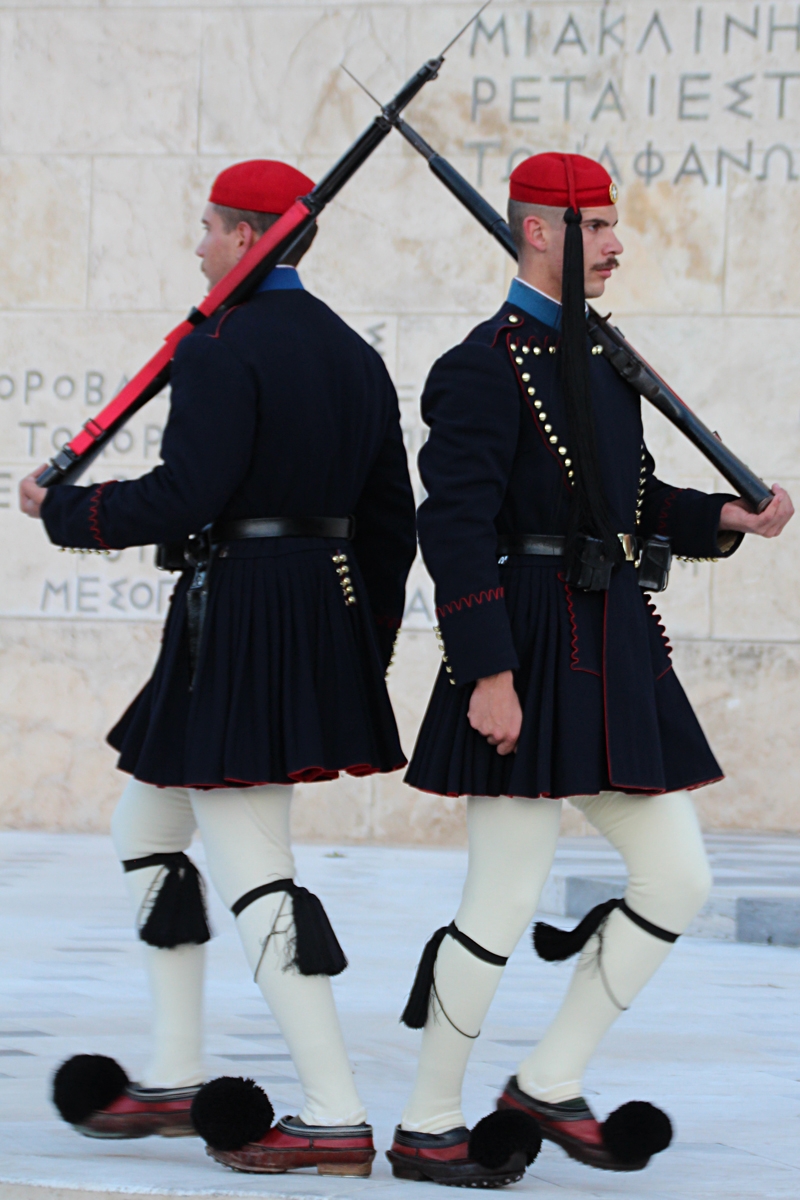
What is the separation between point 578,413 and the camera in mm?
3055

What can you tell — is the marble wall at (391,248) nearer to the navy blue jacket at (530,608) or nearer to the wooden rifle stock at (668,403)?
the wooden rifle stock at (668,403)

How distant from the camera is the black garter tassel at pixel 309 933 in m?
2.89

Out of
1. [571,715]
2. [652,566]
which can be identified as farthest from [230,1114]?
[652,566]

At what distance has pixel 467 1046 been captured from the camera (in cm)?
298

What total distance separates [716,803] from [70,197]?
415cm

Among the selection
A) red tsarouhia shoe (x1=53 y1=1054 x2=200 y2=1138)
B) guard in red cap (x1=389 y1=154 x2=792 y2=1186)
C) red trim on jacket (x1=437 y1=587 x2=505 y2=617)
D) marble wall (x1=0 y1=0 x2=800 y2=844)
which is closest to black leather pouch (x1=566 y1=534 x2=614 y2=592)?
guard in red cap (x1=389 y1=154 x2=792 y2=1186)

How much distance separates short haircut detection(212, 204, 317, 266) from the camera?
3.16 meters

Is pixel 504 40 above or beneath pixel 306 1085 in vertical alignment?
above

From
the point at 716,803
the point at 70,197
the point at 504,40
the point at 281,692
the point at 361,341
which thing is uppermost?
the point at 504,40

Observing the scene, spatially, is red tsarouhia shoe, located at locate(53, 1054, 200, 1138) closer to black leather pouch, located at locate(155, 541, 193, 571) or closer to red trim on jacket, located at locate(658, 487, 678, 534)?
black leather pouch, located at locate(155, 541, 193, 571)

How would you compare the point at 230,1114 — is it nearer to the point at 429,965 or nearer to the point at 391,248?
the point at 429,965

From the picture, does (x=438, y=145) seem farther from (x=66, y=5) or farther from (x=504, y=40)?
(x=66, y=5)

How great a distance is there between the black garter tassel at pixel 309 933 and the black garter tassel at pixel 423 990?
0.14m

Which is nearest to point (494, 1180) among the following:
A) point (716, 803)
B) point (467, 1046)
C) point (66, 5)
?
point (467, 1046)
